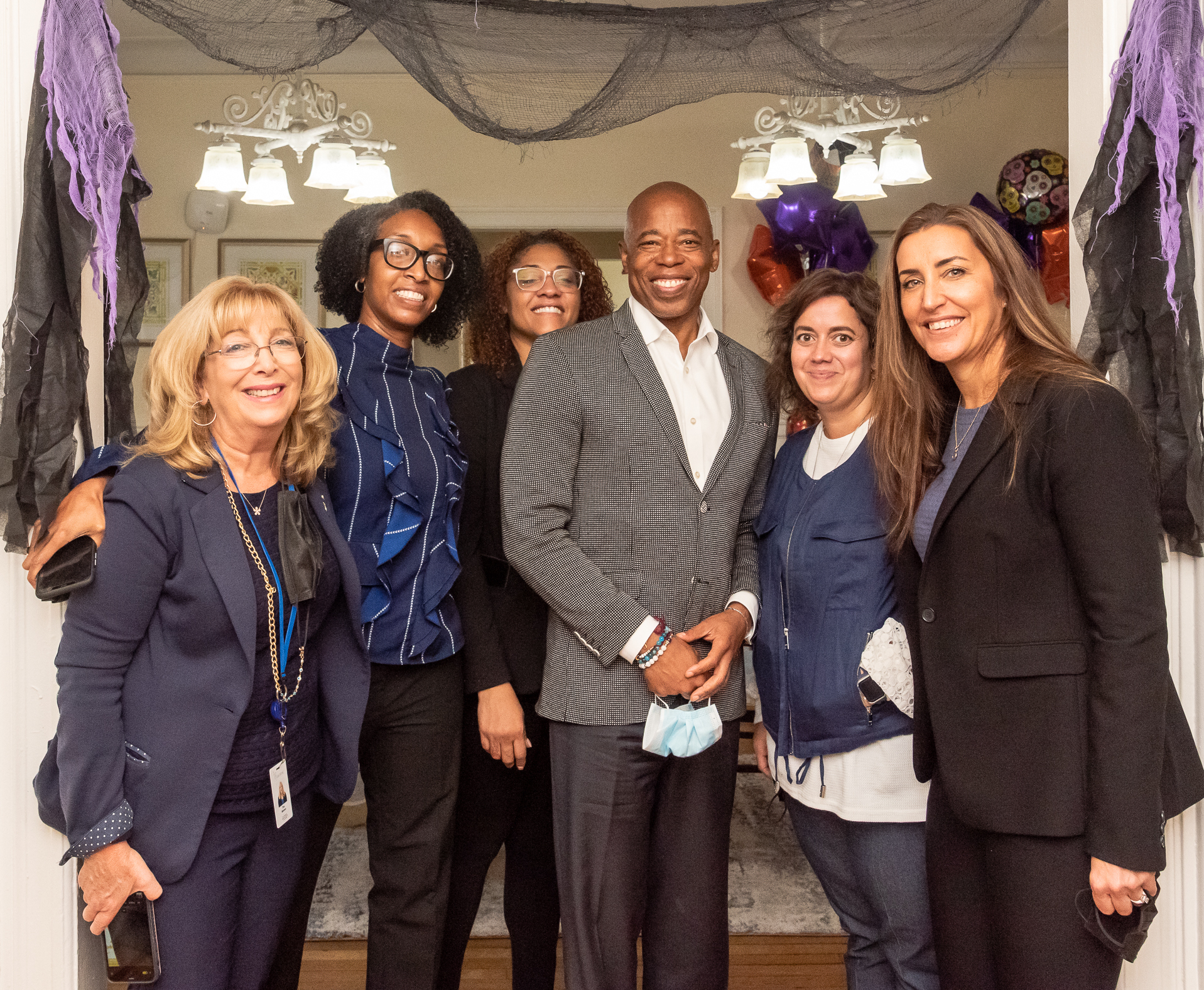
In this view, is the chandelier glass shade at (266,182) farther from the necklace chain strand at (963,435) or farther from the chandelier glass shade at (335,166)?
the necklace chain strand at (963,435)

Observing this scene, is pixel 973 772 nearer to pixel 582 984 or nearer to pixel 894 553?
pixel 894 553

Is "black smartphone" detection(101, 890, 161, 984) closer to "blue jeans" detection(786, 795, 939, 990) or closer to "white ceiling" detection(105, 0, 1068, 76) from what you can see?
"blue jeans" detection(786, 795, 939, 990)

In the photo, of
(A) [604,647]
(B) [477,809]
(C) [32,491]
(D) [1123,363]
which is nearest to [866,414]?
(D) [1123,363]

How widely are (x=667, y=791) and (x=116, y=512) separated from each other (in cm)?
108

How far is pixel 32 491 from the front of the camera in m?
1.52

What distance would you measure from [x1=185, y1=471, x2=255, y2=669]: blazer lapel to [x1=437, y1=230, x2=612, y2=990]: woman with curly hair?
0.53 meters

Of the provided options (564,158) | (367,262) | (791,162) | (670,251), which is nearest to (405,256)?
(367,262)

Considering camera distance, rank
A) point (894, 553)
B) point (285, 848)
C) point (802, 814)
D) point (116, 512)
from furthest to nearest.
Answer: point (802, 814) < point (894, 553) < point (285, 848) < point (116, 512)

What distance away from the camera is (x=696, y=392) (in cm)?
198

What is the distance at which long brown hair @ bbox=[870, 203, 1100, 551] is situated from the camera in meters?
1.50

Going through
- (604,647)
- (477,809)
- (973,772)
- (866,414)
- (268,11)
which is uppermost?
(268,11)

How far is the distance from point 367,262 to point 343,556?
2.25 ft

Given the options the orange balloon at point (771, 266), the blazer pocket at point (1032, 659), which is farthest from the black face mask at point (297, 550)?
the orange balloon at point (771, 266)

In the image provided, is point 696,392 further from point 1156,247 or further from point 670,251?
point 1156,247
